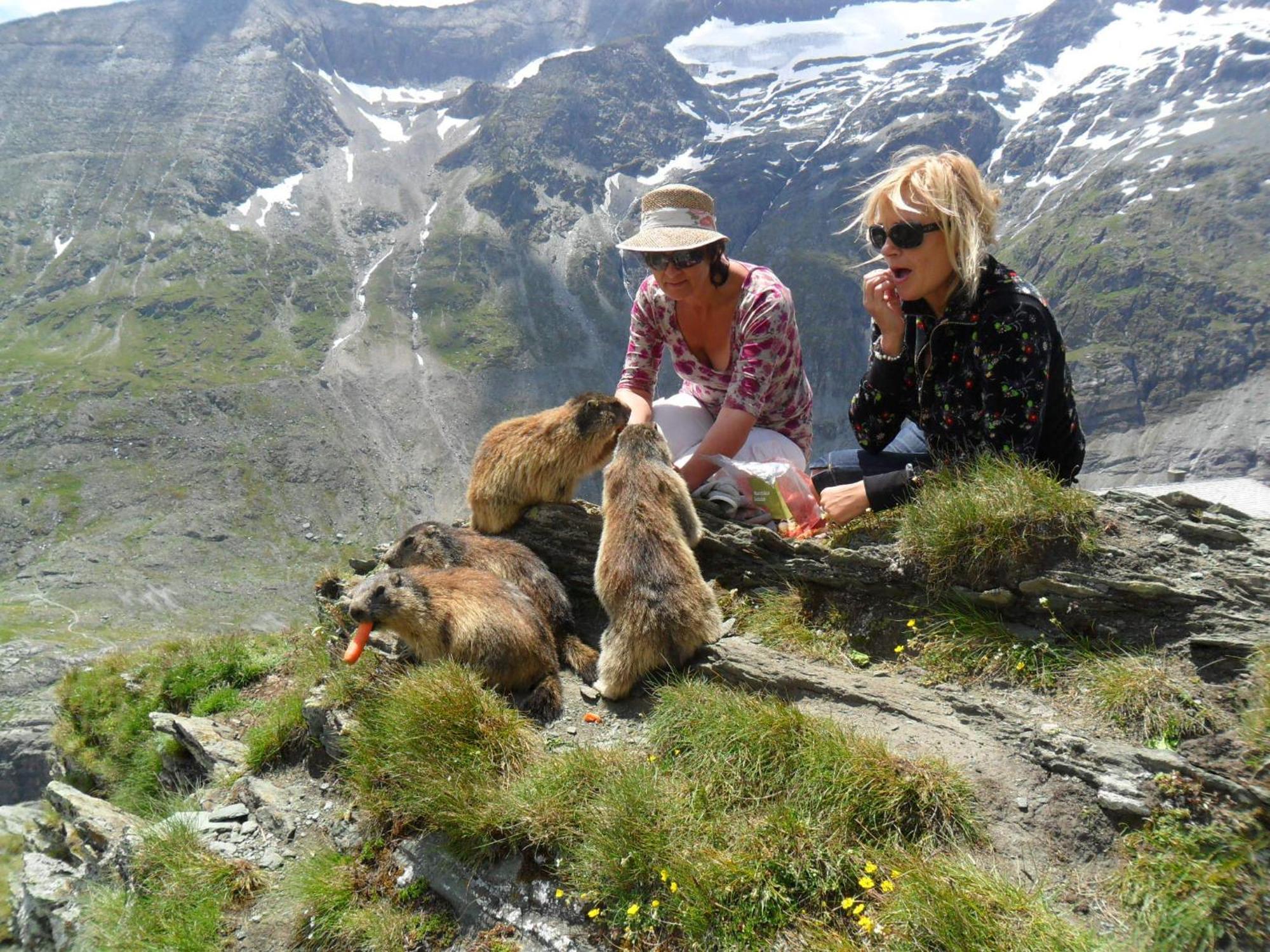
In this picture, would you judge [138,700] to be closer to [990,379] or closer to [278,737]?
[278,737]

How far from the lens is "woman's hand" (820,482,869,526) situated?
7414 mm

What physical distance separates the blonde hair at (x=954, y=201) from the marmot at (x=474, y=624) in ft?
16.3

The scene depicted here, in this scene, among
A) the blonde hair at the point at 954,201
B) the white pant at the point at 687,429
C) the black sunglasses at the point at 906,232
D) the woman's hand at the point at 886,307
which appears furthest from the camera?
the white pant at the point at 687,429

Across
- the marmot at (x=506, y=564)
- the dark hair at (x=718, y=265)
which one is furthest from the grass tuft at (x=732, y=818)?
the dark hair at (x=718, y=265)

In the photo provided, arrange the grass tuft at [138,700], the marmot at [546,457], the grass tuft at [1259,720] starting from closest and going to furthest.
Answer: the grass tuft at [1259,720]
the marmot at [546,457]
the grass tuft at [138,700]

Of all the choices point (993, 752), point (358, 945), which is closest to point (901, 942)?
point (993, 752)

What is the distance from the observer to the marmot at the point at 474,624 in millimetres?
7809

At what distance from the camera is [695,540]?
8562mm

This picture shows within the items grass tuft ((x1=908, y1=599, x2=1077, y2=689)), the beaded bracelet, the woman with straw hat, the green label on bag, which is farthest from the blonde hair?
the green label on bag

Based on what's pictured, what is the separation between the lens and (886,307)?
7.15 m

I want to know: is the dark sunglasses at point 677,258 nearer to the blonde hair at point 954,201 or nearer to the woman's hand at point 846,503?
the blonde hair at point 954,201

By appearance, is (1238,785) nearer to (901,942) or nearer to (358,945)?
(901,942)

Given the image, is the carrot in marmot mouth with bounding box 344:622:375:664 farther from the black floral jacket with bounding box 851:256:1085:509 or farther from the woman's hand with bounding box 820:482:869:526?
the black floral jacket with bounding box 851:256:1085:509

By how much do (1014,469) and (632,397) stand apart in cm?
509
